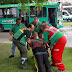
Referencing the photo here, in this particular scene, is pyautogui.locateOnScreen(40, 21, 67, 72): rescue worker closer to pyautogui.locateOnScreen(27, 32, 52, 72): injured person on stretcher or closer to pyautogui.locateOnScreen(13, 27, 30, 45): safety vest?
pyautogui.locateOnScreen(27, 32, 52, 72): injured person on stretcher

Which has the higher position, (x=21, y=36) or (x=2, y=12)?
(x=2, y=12)

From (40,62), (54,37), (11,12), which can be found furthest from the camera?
(11,12)

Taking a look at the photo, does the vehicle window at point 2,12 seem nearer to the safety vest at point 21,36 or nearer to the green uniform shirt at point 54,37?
the safety vest at point 21,36

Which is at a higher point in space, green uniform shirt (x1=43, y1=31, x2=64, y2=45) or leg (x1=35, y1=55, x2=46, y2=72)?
green uniform shirt (x1=43, y1=31, x2=64, y2=45)

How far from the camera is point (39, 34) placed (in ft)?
20.0

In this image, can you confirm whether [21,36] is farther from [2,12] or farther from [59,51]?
[2,12]

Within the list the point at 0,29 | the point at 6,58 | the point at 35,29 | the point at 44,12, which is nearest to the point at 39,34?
the point at 35,29

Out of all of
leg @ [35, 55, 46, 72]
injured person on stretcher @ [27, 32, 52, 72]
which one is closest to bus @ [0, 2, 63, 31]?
injured person on stretcher @ [27, 32, 52, 72]

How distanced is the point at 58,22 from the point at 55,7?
1565 millimetres

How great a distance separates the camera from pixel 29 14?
17438mm

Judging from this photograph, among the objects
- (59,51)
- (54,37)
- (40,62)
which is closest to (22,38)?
(40,62)

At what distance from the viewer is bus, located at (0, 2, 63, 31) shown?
17.3 m

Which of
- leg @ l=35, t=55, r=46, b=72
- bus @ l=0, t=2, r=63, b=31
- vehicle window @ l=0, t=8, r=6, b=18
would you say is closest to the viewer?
leg @ l=35, t=55, r=46, b=72

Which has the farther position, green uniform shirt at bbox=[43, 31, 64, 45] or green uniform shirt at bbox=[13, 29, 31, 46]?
green uniform shirt at bbox=[13, 29, 31, 46]
